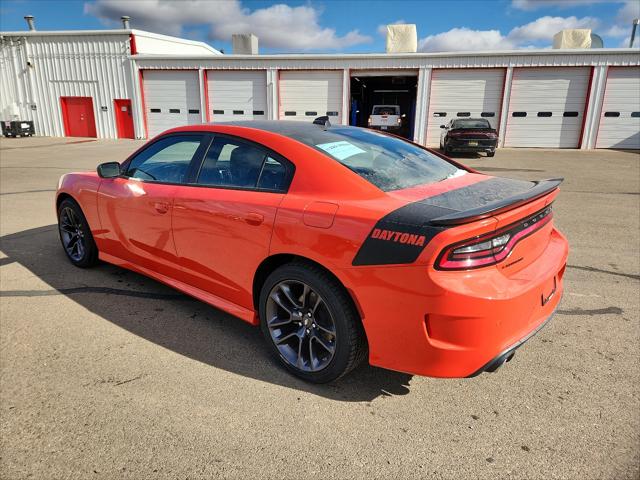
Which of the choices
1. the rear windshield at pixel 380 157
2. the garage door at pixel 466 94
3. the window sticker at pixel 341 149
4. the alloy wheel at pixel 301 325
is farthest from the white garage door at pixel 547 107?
the alloy wheel at pixel 301 325

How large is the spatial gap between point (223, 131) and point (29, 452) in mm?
2231

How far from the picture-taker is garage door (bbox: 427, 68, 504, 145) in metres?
21.3

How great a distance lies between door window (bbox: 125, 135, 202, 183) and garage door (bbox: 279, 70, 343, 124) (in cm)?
1950

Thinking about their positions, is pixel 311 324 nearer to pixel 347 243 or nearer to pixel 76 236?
pixel 347 243

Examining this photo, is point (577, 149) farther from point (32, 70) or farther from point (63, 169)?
point (32, 70)

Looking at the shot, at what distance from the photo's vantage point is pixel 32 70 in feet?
83.0

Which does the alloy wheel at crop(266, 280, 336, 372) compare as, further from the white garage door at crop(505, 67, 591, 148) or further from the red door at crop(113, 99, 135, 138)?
the red door at crop(113, 99, 135, 138)

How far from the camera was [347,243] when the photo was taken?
2.33 meters

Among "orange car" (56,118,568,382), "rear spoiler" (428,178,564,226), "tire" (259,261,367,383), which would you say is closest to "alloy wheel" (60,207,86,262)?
"orange car" (56,118,568,382)

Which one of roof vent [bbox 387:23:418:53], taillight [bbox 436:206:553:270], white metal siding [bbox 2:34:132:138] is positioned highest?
roof vent [bbox 387:23:418:53]

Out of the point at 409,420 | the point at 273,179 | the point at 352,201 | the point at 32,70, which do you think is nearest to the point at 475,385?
the point at 409,420

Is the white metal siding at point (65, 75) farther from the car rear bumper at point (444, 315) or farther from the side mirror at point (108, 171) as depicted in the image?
the car rear bumper at point (444, 315)

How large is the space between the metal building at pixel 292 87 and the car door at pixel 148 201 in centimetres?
2009

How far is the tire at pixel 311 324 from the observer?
2.44 metres
